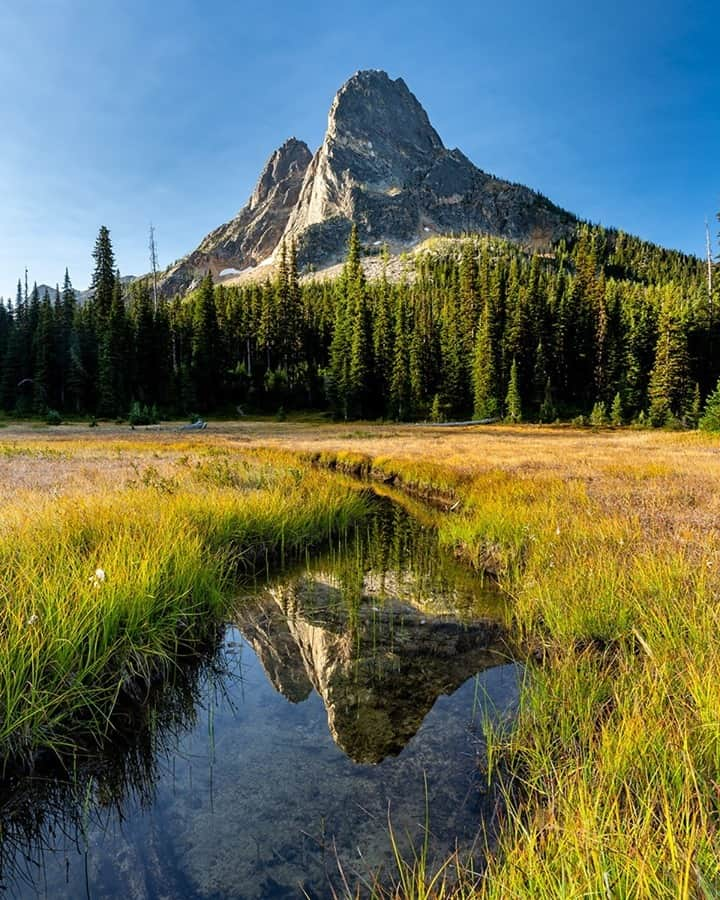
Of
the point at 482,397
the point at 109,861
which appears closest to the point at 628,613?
the point at 109,861

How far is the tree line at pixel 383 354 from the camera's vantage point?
66.6m

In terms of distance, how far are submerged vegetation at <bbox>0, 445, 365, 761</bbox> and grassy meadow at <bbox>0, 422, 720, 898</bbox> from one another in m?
0.03

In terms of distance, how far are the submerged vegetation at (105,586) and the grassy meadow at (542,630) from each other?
3cm

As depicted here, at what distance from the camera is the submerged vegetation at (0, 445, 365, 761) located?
14.0ft

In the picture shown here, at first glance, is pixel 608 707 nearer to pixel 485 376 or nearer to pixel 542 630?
pixel 542 630

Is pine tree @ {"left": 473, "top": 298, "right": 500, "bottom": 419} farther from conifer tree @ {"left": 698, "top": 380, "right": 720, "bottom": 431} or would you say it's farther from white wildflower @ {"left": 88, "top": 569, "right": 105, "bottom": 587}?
white wildflower @ {"left": 88, "top": 569, "right": 105, "bottom": 587}

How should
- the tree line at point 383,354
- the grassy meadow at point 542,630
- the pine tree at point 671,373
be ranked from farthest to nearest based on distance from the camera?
the tree line at point 383,354, the pine tree at point 671,373, the grassy meadow at point 542,630

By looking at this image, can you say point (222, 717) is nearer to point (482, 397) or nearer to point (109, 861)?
point (109, 861)

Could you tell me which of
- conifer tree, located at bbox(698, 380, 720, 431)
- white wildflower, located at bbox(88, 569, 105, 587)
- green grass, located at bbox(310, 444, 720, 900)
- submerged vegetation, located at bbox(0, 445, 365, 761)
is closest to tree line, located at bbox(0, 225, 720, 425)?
conifer tree, located at bbox(698, 380, 720, 431)

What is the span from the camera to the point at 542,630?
6.38 meters

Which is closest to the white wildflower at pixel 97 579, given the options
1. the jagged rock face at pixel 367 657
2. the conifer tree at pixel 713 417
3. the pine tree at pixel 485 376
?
the jagged rock face at pixel 367 657

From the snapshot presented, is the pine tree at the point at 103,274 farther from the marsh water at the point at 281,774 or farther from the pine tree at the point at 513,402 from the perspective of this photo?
the marsh water at the point at 281,774

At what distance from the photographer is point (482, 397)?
71.5m

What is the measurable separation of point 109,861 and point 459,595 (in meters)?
6.27
